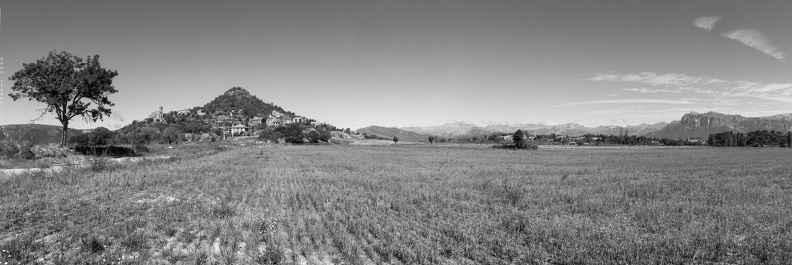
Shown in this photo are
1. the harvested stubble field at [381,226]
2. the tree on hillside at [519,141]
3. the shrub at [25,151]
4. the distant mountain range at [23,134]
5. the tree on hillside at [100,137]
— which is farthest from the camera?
the tree on hillside at [519,141]

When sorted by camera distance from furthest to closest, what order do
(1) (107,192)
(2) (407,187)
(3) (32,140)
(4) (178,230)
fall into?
(3) (32,140)
(2) (407,187)
(1) (107,192)
(4) (178,230)

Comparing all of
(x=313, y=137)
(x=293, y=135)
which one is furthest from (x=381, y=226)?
(x=313, y=137)

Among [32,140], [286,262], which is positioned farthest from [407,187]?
[32,140]

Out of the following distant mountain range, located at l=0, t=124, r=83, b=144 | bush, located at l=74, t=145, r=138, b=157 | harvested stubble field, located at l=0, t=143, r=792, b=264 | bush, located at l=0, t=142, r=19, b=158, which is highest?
distant mountain range, located at l=0, t=124, r=83, b=144

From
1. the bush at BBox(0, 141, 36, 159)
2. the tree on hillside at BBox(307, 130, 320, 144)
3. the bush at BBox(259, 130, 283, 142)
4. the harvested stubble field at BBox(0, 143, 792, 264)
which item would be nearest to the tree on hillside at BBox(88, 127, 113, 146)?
the bush at BBox(259, 130, 283, 142)

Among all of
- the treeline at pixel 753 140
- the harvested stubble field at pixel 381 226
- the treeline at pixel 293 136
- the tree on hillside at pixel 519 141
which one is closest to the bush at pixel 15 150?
the harvested stubble field at pixel 381 226

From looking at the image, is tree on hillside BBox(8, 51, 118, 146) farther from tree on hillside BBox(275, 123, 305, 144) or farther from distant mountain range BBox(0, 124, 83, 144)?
tree on hillside BBox(275, 123, 305, 144)

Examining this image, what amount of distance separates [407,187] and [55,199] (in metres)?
13.1

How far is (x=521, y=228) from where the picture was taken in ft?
31.0

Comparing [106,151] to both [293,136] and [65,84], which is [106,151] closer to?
[65,84]

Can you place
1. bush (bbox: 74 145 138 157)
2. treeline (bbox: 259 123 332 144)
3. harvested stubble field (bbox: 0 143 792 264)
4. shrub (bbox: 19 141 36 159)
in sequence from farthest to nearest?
treeline (bbox: 259 123 332 144), bush (bbox: 74 145 138 157), shrub (bbox: 19 141 36 159), harvested stubble field (bbox: 0 143 792 264)

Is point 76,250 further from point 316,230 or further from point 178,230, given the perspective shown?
point 316,230

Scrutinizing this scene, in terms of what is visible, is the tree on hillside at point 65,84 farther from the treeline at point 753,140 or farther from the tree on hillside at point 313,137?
the treeline at point 753,140

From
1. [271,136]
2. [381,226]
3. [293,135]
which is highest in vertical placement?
[293,135]
